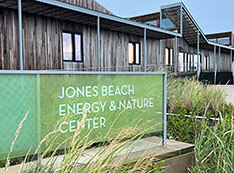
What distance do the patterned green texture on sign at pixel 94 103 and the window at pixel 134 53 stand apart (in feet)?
36.0

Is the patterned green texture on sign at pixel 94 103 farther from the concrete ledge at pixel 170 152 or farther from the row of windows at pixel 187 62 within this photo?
the row of windows at pixel 187 62

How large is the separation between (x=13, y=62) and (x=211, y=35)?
2467 cm

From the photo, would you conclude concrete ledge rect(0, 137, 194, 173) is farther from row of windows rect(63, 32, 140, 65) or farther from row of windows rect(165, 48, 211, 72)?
row of windows rect(165, 48, 211, 72)

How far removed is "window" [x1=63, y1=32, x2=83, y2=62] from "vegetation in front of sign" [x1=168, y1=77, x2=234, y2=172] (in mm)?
5368

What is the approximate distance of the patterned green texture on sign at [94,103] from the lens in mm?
2293

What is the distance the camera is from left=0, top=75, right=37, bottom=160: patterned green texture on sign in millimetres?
2016

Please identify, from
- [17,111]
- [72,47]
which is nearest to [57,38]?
[72,47]

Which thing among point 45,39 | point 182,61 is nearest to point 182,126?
point 45,39

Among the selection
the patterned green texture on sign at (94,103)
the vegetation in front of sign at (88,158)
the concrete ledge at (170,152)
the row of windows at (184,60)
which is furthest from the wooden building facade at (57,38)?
the vegetation in front of sign at (88,158)

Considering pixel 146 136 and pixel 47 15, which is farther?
pixel 47 15

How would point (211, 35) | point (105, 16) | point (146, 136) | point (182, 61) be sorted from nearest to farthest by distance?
point (146, 136) < point (105, 16) < point (182, 61) < point (211, 35)

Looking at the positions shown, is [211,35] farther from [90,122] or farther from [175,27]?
[90,122]

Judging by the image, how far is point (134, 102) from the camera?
9.64ft

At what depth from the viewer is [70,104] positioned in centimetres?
240
